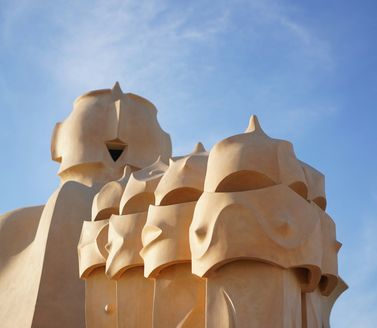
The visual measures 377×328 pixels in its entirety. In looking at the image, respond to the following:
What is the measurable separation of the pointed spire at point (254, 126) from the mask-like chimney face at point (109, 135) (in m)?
5.77

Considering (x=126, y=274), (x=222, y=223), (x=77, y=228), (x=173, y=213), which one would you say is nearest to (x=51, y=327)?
(x=77, y=228)

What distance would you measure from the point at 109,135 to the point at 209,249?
7.05 metres

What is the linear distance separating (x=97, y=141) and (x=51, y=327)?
430cm

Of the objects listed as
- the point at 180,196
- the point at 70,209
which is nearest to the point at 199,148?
the point at 180,196

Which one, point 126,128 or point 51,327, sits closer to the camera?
point 51,327

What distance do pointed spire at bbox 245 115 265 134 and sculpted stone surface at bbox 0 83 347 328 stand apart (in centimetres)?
3

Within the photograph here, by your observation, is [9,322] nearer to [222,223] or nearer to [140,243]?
[140,243]

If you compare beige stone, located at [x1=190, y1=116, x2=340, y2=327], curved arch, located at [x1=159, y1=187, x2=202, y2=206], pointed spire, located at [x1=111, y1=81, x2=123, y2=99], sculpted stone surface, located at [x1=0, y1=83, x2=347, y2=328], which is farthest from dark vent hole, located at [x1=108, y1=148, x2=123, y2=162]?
beige stone, located at [x1=190, y1=116, x2=340, y2=327]

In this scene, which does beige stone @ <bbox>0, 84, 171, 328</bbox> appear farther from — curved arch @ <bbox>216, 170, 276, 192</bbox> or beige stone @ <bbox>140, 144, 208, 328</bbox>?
curved arch @ <bbox>216, 170, 276, 192</bbox>

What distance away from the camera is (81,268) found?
37.0 feet

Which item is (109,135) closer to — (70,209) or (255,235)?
(70,209)

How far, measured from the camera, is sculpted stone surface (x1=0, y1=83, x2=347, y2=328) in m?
8.91

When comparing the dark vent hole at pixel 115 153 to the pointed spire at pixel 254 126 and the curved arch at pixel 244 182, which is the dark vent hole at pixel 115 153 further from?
the curved arch at pixel 244 182

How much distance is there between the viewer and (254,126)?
392 inches
